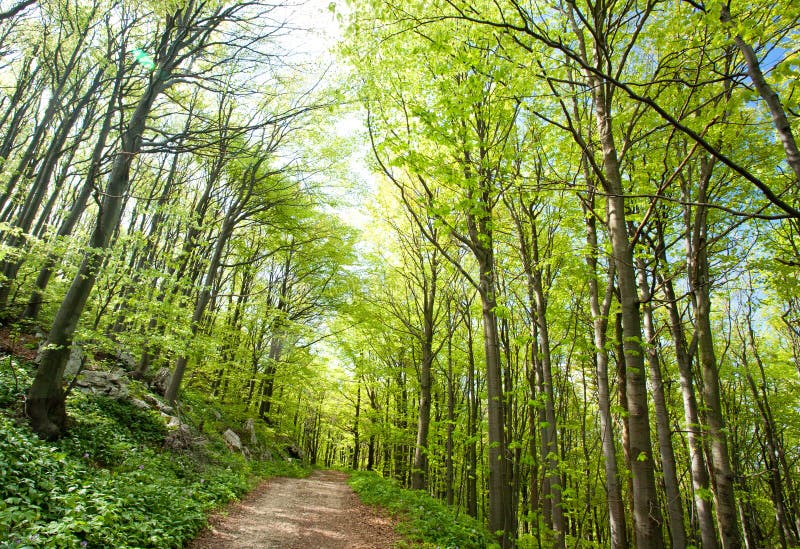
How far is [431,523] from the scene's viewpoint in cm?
709

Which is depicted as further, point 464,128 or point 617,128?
point 464,128

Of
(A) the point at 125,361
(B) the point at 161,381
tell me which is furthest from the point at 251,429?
(A) the point at 125,361

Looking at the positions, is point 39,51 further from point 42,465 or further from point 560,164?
point 560,164

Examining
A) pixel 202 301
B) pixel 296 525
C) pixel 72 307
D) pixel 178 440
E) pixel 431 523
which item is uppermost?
pixel 202 301

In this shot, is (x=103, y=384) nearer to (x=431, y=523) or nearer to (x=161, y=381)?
(x=161, y=381)

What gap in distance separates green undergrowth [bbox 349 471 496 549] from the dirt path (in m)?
0.37

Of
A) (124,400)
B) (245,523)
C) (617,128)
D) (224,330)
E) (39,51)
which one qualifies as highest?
(39,51)

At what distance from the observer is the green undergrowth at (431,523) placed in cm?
639

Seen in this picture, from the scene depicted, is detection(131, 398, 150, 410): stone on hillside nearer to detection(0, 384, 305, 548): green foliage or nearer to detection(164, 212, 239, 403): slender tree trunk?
detection(0, 384, 305, 548): green foliage

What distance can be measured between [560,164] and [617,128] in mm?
1395

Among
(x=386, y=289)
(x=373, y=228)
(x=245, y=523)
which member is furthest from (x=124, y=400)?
(x=386, y=289)

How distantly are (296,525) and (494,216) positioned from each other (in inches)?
308

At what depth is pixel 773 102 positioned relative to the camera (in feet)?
7.34

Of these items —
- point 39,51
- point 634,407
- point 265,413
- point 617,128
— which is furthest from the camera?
point 265,413
